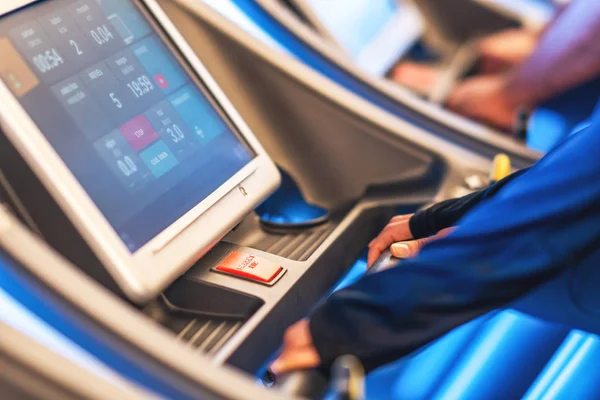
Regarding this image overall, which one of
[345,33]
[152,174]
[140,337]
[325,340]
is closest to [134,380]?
[140,337]

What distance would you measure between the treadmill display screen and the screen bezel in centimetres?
2

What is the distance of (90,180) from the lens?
0.82 metres

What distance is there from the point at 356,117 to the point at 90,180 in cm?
Answer: 50

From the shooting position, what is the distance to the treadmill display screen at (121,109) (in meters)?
0.82

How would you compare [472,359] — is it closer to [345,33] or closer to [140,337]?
[140,337]

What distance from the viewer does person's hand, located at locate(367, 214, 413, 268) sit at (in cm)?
96

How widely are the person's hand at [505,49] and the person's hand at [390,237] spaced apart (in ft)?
3.89

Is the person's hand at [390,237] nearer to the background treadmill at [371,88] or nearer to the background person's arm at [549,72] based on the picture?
the background treadmill at [371,88]

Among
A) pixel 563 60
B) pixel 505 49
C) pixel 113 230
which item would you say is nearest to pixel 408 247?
pixel 113 230

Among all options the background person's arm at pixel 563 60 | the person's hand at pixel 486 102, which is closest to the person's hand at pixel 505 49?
the person's hand at pixel 486 102

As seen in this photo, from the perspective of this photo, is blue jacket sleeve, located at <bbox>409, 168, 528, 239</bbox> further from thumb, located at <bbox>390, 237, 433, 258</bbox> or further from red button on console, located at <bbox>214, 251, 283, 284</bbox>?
red button on console, located at <bbox>214, 251, 283, 284</bbox>

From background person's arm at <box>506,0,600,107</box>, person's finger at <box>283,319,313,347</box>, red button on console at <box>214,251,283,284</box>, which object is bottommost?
background person's arm at <box>506,0,600,107</box>

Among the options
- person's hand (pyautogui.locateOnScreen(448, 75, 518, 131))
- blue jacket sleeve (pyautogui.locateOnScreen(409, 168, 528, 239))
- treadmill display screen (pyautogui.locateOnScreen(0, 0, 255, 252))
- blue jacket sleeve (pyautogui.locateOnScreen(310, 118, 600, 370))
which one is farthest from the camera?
person's hand (pyautogui.locateOnScreen(448, 75, 518, 131))

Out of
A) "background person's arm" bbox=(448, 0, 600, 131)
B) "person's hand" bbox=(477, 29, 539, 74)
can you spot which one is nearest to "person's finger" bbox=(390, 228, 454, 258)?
"background person's arm" bbox=(448, 0, 600, 131)
